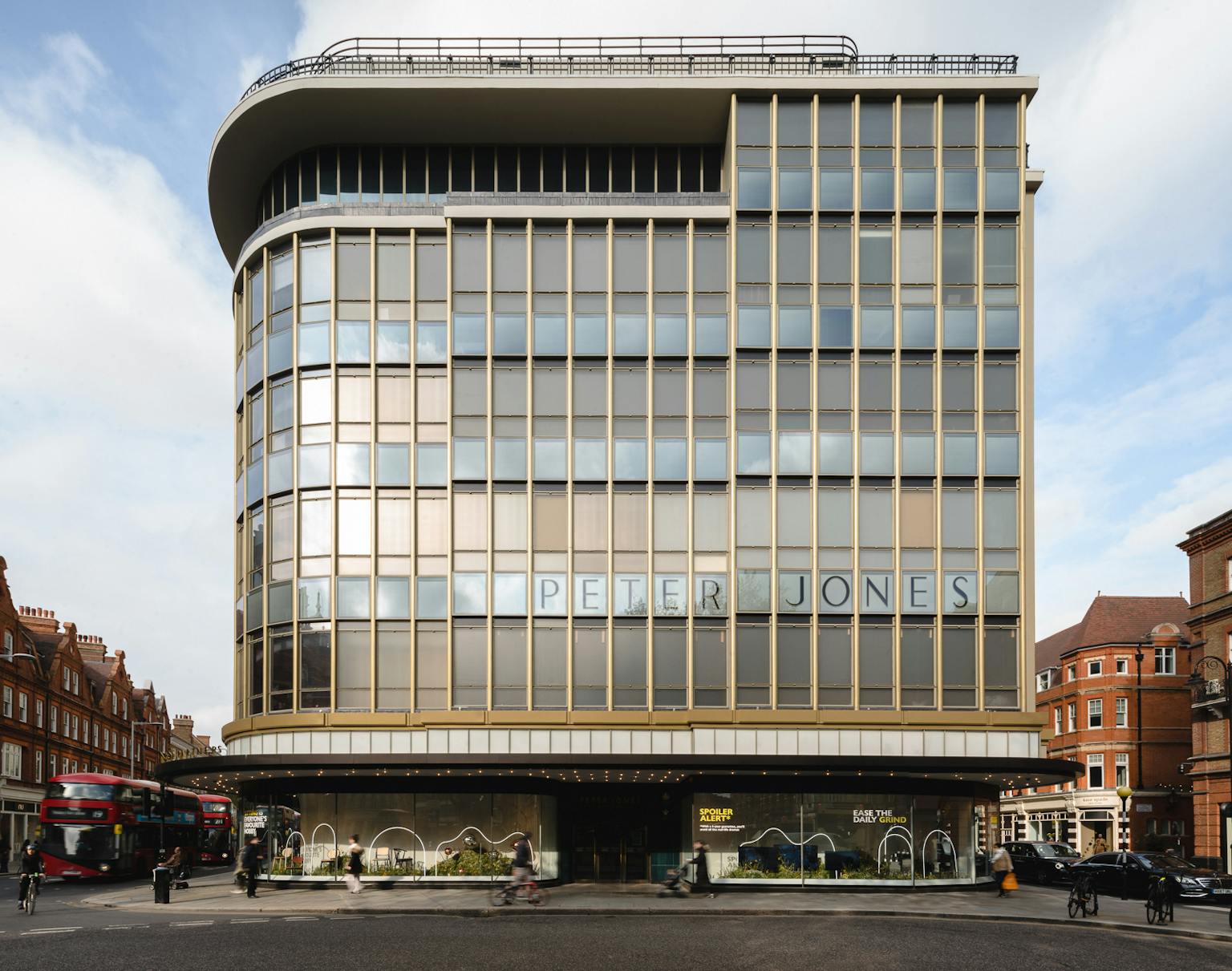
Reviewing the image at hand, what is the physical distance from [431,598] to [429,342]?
344 inches

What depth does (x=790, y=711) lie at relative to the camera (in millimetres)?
36500

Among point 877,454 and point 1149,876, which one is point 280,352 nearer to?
point 877,454

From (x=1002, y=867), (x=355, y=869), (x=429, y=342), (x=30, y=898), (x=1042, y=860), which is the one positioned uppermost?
(x=429, y=342)

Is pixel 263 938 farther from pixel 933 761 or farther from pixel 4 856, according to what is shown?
pixel 4 856

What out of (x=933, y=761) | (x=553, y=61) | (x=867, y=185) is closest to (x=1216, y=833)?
(x=933, y=761)

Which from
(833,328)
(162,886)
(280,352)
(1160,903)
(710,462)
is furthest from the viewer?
(280,352)

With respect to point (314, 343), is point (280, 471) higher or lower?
lower

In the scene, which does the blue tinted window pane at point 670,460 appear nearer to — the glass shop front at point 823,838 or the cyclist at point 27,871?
the glass shop front at point 823,838

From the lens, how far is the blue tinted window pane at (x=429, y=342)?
3903 centimetres

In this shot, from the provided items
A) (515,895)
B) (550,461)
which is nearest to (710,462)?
(550,461)

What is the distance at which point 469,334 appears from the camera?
39062mm

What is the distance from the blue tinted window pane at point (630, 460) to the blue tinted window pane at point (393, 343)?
7.86 metres

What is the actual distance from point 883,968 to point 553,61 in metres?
32.0

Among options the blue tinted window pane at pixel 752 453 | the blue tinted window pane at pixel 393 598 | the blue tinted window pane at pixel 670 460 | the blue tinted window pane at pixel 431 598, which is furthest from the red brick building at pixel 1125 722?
the blue tinted window pane at pixel 393 598
